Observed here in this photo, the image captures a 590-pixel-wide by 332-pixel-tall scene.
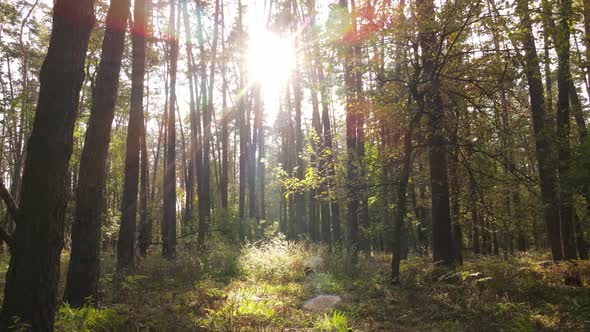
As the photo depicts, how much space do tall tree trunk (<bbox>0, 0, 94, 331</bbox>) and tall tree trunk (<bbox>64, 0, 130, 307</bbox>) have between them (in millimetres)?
2473

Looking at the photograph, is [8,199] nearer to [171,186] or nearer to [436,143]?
[436,143]

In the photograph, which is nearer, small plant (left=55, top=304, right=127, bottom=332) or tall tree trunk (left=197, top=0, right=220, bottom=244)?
small plant (left=55, top=304, right=127, bottom=332)

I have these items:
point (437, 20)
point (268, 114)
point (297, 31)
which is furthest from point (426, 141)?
point (268, 114)

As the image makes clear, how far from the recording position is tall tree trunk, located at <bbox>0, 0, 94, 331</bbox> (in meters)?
3.62

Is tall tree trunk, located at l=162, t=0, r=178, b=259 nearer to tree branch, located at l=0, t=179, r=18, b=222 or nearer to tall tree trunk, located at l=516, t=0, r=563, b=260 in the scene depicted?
tree branch, located at l=0, t=179, r=18, b=222

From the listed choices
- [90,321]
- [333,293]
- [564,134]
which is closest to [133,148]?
[90,321]

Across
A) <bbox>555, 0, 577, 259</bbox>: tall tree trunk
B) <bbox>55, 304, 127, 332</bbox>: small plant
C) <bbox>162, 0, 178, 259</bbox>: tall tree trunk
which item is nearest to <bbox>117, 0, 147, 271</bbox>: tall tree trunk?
<bbox>162, 0, 178, 259</bbox>: tall tree trunk

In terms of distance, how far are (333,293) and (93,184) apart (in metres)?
5.19

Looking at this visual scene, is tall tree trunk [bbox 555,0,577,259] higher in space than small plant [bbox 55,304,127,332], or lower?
higher

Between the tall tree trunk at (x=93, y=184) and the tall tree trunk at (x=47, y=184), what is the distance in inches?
97.4

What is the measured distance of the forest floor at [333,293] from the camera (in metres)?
5.30

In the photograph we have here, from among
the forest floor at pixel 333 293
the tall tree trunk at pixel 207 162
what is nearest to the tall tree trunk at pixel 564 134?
the forest floor at pixel 333 293

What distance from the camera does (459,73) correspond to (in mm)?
9414

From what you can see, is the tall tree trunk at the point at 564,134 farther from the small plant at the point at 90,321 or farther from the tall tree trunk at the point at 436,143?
the small plant at the point at 90,321
